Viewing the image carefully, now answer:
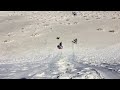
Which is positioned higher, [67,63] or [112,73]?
[67,63]

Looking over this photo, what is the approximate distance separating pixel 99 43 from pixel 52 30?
2.84 m

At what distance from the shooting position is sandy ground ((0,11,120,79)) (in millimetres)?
6371

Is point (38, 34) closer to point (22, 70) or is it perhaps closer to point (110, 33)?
point (110, 33)

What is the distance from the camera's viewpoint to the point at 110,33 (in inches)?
402

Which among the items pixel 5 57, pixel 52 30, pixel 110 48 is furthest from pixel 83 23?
pixel 5 57

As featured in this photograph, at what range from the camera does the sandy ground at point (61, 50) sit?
6371 mm

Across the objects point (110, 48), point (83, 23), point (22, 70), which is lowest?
point (22, 70)

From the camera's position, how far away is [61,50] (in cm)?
837
